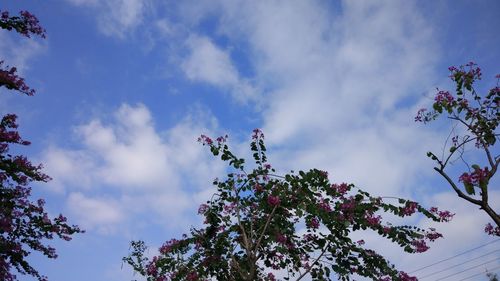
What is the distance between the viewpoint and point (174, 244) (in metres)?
7.86

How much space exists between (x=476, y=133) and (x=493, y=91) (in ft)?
3.37

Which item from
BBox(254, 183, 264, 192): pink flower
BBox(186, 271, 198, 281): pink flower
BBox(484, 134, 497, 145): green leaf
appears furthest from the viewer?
BBox(254, 183, 264, 192): pink flower

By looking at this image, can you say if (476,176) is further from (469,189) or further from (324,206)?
(324,206)

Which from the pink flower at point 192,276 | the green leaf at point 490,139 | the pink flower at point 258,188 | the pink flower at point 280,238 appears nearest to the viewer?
the pink flower at point 192,276

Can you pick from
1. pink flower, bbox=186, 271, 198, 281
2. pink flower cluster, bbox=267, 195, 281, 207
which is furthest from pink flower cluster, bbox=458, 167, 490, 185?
pink flower, bbox=186, 271, 198, 281

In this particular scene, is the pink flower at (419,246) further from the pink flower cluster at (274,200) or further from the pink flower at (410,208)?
the pink flower cluster at (274,200)

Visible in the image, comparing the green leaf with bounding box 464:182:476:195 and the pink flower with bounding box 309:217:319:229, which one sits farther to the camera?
the pink flower with bounding box 309:217:319:229

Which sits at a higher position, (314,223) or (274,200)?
(274,200)

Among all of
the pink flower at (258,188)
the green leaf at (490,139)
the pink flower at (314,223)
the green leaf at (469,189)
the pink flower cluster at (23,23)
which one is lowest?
the green leaf at (469,189)

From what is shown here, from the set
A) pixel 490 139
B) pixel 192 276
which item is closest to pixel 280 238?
pixel 192 276

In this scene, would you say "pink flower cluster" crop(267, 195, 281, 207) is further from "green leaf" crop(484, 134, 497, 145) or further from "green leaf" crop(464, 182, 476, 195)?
"green leaf" crop(484, 134, 497, 145)

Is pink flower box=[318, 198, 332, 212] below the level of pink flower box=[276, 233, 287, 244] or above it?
above

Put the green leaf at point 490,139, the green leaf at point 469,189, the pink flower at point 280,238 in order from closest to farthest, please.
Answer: the green leaf at point 469,189, the pink flower at point 280,238, the green leaf at point 490,139

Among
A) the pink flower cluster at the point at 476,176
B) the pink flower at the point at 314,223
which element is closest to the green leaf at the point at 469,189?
the pink flower cluster at the point at 476,176
